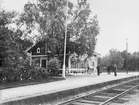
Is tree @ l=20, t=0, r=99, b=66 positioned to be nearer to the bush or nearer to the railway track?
the bush

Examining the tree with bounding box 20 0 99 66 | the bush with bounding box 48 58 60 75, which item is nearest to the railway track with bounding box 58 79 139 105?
the bush with bounding box 48 58 60 75

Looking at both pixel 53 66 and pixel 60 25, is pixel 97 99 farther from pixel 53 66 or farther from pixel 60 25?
pixel 60 25

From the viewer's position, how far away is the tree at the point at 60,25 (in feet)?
95.5

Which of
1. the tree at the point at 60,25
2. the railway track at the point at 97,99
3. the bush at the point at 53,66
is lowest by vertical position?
the railway track at the point at 97,99

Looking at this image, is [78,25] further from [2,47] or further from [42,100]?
[42,100]

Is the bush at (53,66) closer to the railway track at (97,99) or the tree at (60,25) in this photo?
the tree at (60,25)

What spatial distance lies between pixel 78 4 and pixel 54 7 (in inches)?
129

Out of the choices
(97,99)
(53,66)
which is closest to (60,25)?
(53,66)

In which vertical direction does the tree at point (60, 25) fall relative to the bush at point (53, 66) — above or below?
above

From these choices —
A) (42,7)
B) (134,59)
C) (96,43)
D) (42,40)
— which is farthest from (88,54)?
(134,59)

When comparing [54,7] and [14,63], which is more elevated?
[54,7]

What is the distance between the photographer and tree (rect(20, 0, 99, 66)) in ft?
95.5

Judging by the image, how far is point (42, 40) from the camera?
2992 cm

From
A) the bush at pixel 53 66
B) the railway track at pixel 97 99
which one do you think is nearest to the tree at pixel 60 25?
the bush at pixel 53 66
